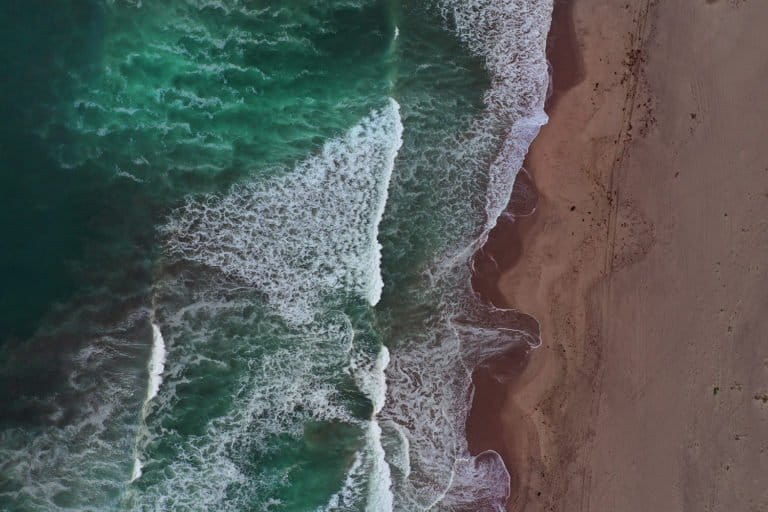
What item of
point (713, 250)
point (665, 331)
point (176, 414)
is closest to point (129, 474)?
point (176, 414)

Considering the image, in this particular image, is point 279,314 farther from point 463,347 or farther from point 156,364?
point 463,347

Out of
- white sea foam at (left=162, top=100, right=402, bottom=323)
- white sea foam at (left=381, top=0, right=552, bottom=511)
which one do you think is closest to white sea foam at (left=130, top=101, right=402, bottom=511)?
white sea foam at (left=162, top=100, right=402, bottom=323)

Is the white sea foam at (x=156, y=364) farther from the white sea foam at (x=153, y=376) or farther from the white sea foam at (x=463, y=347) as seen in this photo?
the white sea foam at (x=463, y=347)

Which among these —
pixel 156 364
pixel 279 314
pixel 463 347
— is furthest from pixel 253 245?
pixel 463 347

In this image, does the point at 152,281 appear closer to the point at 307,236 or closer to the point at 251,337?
the point at 251,337

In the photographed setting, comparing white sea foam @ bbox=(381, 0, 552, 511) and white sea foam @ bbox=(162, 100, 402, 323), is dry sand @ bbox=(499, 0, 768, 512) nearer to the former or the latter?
white sea foam @ bbox=(381, 0, 552, 511)
